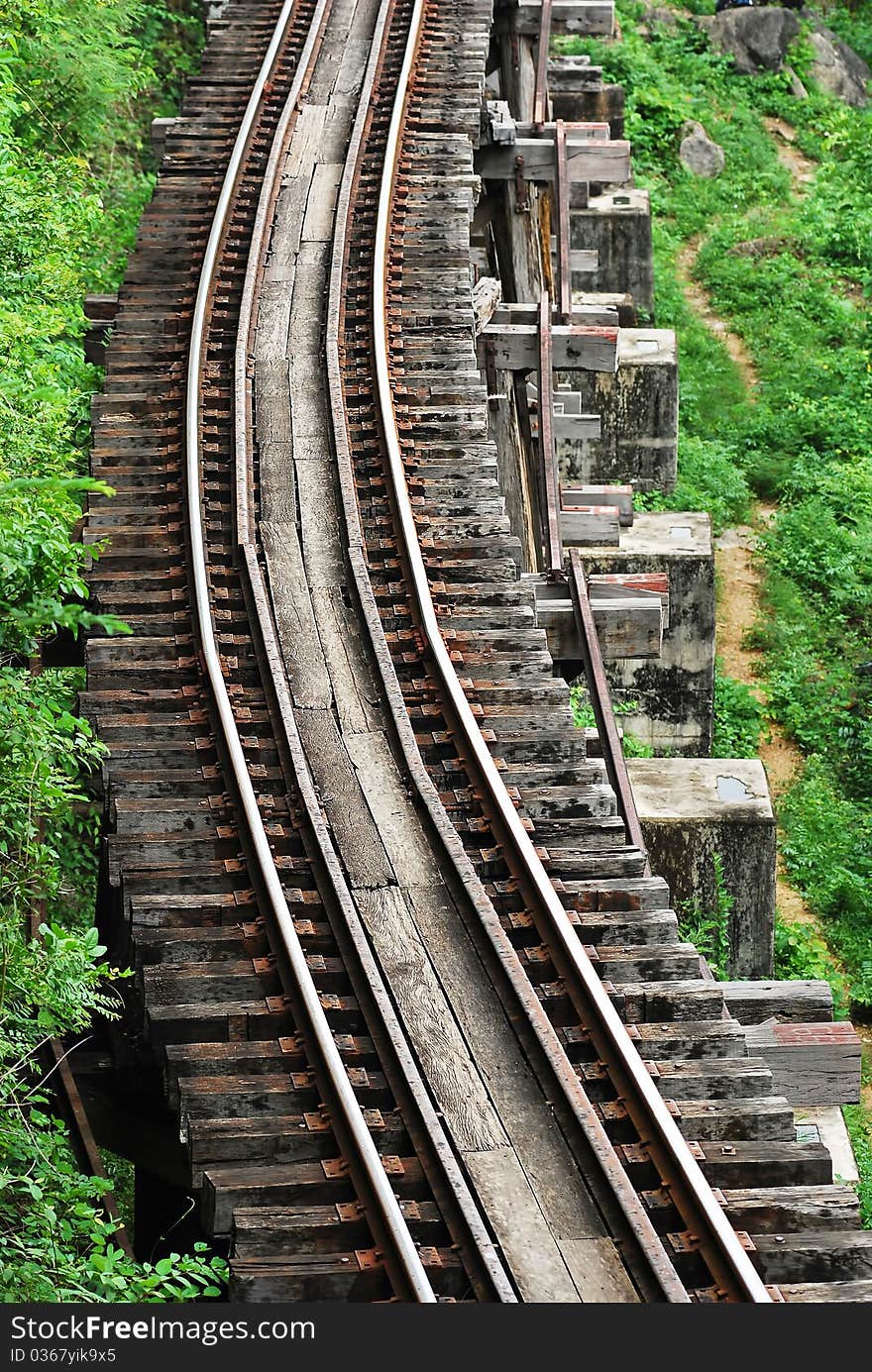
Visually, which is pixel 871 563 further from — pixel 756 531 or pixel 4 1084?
pixel 4 1084

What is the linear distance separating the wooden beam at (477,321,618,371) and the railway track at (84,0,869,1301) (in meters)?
0.39

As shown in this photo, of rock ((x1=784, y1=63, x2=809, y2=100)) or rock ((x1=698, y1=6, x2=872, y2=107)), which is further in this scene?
rock ((x1=698, y1=6, x2=872, y2=107))

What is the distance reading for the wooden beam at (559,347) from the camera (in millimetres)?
10422

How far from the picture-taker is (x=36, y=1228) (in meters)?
5.87

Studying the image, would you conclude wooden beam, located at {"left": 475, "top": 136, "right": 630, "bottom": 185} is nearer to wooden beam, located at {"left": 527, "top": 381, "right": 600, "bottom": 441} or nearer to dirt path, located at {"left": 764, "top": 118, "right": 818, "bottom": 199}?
wooden beam, located at {"left": 527, "top": 381, "right": 600, "bottom": 441}

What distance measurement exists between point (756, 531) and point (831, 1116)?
8631 millimetres

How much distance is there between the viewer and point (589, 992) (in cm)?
597

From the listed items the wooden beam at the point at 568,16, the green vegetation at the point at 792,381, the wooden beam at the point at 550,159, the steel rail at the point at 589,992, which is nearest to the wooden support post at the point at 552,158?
the wooden beam at the point at 550,159

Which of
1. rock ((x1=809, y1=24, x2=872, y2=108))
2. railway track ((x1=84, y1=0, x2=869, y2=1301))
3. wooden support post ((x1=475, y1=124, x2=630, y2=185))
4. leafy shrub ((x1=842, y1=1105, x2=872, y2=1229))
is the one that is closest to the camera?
railway track ((x1=84, y1=0, x2=869, y2=1301))

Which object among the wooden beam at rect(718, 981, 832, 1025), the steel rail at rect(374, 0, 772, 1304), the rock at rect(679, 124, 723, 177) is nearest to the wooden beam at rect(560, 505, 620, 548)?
the steel rail at rect(374, 0, 772, 1304)

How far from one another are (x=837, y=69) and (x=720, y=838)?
18.3 metres

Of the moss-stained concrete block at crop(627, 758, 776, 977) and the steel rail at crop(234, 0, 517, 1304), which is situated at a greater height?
the steel rail at crop(234, 0, 517, 1304)

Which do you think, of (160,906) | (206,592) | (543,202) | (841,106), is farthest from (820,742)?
(841,106)

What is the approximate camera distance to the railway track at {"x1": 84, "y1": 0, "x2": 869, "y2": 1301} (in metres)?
5.33
